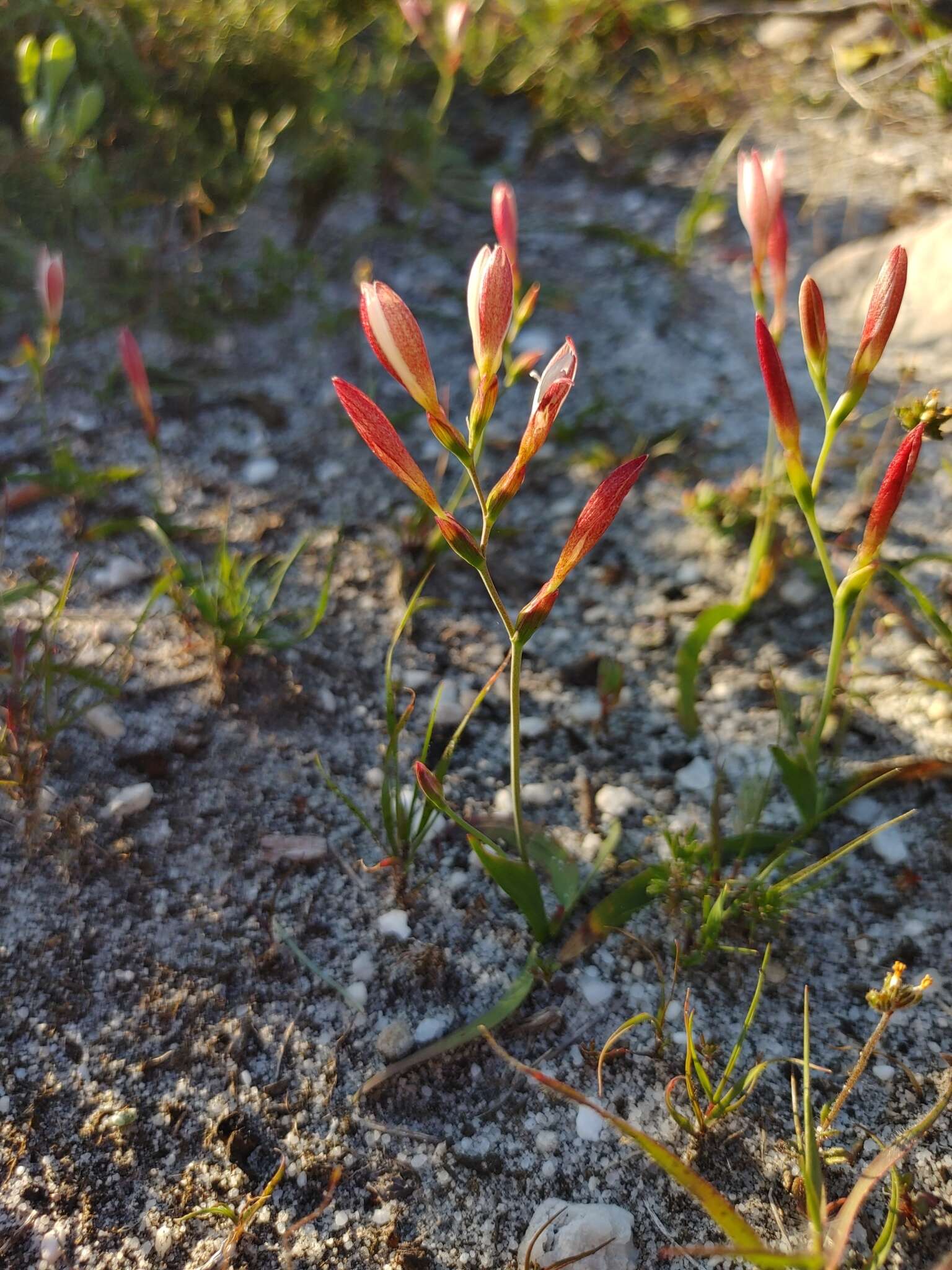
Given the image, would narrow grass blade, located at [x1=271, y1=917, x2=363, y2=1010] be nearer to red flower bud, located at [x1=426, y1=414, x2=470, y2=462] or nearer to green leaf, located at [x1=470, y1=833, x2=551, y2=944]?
green leaf, located at [x1=470, y1=833, x2=551, y2=944]

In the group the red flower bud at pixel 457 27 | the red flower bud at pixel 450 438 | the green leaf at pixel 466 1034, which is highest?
the red flower bud at pixel 457 27

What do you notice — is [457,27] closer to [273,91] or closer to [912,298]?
[273,91]

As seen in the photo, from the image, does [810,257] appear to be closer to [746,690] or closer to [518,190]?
[518,190]

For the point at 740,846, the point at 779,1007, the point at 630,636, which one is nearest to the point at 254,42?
the point at 630,636

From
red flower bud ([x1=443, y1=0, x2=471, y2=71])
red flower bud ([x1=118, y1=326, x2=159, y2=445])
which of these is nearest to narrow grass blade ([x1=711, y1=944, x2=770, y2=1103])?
red flower bud ([x1=118, y1=326, x2=159, y2=445])

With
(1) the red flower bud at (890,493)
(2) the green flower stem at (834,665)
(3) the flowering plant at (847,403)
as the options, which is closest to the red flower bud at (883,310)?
(3) the flowering plant at (847,403)

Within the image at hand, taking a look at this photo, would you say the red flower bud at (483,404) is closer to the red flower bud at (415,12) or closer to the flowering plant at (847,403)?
the flowering plant at (847,403)
